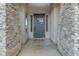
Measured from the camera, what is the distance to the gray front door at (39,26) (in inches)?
527

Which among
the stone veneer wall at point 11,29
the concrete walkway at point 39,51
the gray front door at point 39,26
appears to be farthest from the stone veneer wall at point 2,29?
the gray front door at point 39,26

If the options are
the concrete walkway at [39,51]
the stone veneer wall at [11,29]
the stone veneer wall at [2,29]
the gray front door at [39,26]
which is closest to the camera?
the stone veneer wall at [2,29]

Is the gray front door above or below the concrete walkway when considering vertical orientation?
above

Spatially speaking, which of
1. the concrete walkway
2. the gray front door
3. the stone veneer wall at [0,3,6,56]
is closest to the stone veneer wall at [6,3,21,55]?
the stone veneer wall at [0,3,6,56]

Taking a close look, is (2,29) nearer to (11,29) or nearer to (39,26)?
(11,29)

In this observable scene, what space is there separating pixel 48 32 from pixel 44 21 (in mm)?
1120

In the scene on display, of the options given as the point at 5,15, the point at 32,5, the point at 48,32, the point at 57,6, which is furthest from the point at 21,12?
the point at 5,15

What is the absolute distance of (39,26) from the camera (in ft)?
44.4

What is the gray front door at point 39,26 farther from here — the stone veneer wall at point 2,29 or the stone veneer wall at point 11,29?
the stone veneer wall at point 2,29

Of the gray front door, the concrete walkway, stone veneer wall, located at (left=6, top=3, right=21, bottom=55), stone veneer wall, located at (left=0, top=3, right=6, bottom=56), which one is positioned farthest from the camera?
the gray front door

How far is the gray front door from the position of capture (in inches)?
527

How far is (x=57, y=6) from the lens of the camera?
8.98 meters

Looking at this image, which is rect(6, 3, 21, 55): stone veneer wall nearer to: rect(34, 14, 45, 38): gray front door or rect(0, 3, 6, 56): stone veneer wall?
rect(0, 3, 6, 56): stone veneer wall

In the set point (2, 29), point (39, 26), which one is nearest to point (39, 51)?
point (2, 29)
